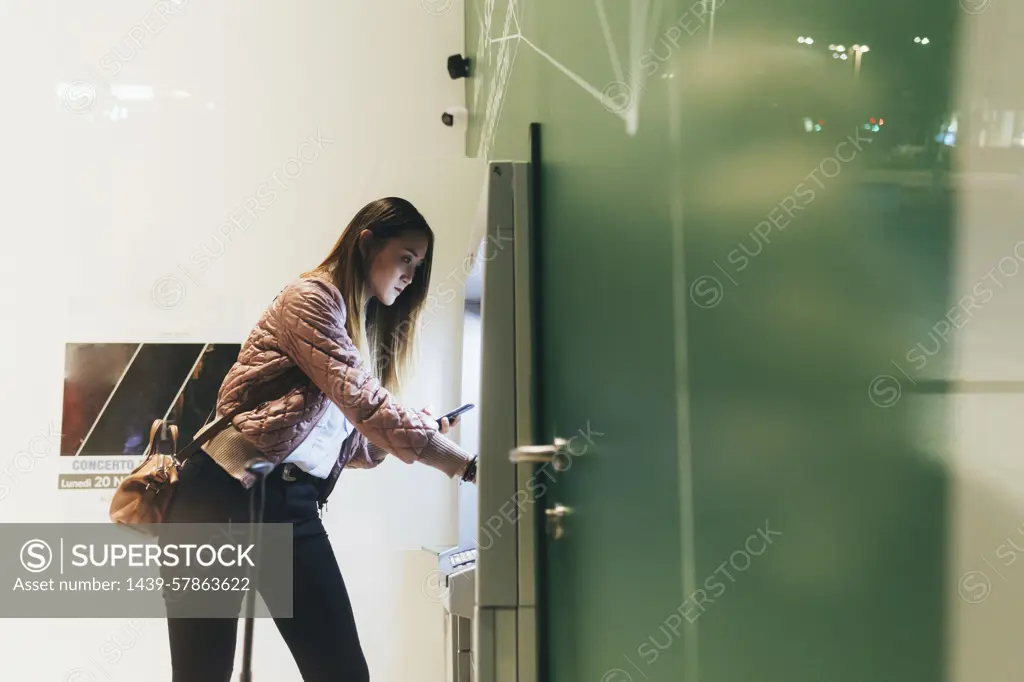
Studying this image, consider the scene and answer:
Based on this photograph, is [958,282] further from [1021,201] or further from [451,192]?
[451,192]

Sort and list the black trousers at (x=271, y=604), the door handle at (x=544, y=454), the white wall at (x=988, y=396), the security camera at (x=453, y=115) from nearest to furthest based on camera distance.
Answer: the white wall at (x=988, y=396) < the door handle at (x=544, y=454) < the black trousers at (x=271, y=604) < the security camera at (x=453, y=115)

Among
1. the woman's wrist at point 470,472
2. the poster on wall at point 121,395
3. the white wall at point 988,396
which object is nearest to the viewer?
the white wall at point 988,396

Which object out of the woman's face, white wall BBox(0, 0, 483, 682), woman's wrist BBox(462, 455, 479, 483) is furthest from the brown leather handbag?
woman's wrist BBox(462, 455, 479, 483)

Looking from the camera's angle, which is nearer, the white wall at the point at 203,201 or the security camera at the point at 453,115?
the white wall at the point at 203,201

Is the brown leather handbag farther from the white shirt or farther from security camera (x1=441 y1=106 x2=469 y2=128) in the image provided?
security camera (x1=441 y1=106 x2=469 y2=128)

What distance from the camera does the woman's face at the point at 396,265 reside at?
7.69 feet

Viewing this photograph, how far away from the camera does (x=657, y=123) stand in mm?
662

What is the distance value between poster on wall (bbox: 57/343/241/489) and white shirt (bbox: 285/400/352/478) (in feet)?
1.30

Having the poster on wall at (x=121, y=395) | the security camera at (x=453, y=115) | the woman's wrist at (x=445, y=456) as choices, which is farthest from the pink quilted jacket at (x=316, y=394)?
the security camera at (x=453, y=115)

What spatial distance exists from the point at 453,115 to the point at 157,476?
5.02ft

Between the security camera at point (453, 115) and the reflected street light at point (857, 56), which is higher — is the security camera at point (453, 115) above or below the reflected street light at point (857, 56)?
above

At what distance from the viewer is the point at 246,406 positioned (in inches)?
89.0

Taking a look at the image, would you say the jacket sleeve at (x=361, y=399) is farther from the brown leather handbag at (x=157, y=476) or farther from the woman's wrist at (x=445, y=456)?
the brown leather handbag at (x=157, y=476)

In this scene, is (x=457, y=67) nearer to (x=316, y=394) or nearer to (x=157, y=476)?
(x=316, y=394)
